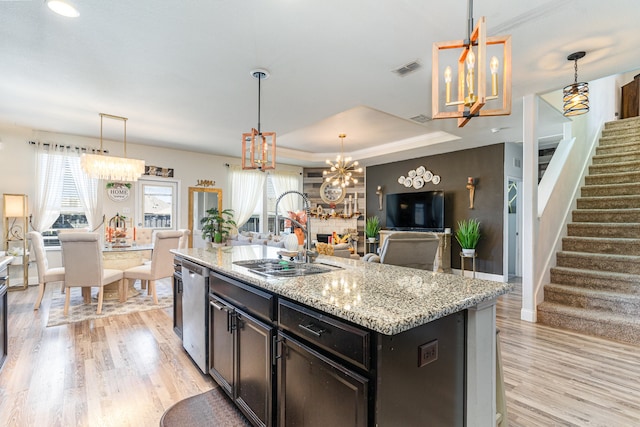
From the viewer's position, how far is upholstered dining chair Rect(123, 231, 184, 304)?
4.07 meters

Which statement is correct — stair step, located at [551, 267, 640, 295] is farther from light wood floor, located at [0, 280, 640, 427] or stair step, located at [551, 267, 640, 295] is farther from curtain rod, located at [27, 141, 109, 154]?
curtain rod, located at [27, 141, 109, 154]

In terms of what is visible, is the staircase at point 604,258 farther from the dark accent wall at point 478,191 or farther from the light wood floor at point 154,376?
the dark accent wall at point 478,191

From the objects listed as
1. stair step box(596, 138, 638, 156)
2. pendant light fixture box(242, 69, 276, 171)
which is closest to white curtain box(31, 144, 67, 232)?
pendant light fixture box(242, 69, 276, 171)

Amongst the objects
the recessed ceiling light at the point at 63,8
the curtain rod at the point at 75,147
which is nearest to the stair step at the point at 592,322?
the recessed ceiling light at the point at 63,8

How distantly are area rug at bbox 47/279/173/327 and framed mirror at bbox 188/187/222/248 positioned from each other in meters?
2.28

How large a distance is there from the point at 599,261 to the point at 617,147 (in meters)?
2.54

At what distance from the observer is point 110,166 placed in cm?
449

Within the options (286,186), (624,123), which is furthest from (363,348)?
(286,186)

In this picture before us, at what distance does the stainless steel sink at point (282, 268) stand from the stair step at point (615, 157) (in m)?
5.40

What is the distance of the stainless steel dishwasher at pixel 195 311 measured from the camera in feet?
7.47

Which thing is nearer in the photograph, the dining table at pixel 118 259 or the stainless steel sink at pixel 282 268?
the stainless steel sink at pixel 282 268

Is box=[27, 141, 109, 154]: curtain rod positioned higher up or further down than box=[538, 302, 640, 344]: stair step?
higher up

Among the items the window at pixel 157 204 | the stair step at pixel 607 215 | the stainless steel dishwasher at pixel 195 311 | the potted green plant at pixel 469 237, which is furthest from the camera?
the window at pixel 157 204

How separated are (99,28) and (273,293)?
8.12 feet
